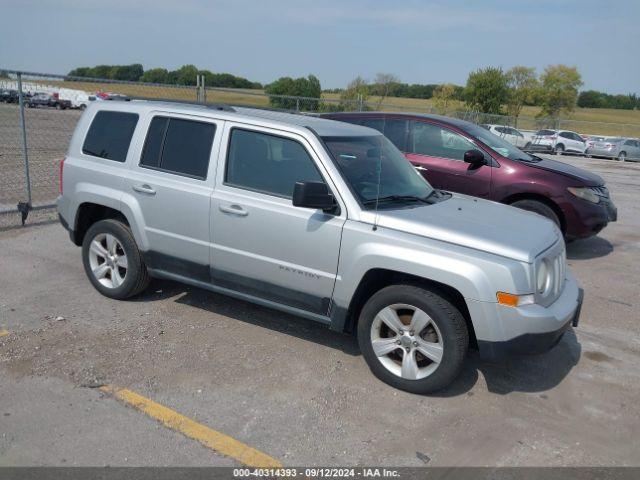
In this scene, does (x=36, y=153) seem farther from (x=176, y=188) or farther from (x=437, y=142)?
(x=176, y=188)

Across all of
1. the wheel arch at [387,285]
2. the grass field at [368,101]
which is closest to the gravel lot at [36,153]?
the grass field at [368,101]

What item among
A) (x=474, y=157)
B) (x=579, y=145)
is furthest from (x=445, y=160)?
(x=579, y=145)

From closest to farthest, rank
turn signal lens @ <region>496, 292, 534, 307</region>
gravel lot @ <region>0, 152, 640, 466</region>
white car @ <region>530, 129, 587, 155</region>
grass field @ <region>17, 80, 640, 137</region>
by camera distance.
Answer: gravel lot @ <region>0, 152, 640, 466</region>, turn signal lens @ <region>496, 292, 534, 307</region>, grass field @ <region>17, 80, 640, 137</region>, white car @ <region>530, 129, 587, 155</region>

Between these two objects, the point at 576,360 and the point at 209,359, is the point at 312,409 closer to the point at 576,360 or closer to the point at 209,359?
the point at 209,359

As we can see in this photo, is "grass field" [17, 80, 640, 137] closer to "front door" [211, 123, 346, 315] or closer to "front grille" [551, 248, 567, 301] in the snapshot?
"front door" [211, 123, 346, 315]

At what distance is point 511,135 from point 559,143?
4.61 m

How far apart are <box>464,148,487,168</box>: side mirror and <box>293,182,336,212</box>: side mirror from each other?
4.04 metres

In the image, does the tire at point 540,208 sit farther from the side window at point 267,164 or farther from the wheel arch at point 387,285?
the side window at point 267,164

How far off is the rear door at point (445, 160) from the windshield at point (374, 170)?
2728 millimetres

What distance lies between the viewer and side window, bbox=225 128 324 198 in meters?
4.45

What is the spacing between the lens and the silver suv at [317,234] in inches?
150

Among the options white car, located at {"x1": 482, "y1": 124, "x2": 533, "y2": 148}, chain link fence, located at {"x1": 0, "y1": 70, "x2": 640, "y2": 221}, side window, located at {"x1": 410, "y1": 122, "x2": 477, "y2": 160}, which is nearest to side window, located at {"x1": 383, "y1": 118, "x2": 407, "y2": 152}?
side window, located at {"x1": 410, "y1": 122, "x2": 477, "y2": 160}

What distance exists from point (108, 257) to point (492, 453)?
3.76m

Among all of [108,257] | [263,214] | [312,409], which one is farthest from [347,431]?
[108,257]
